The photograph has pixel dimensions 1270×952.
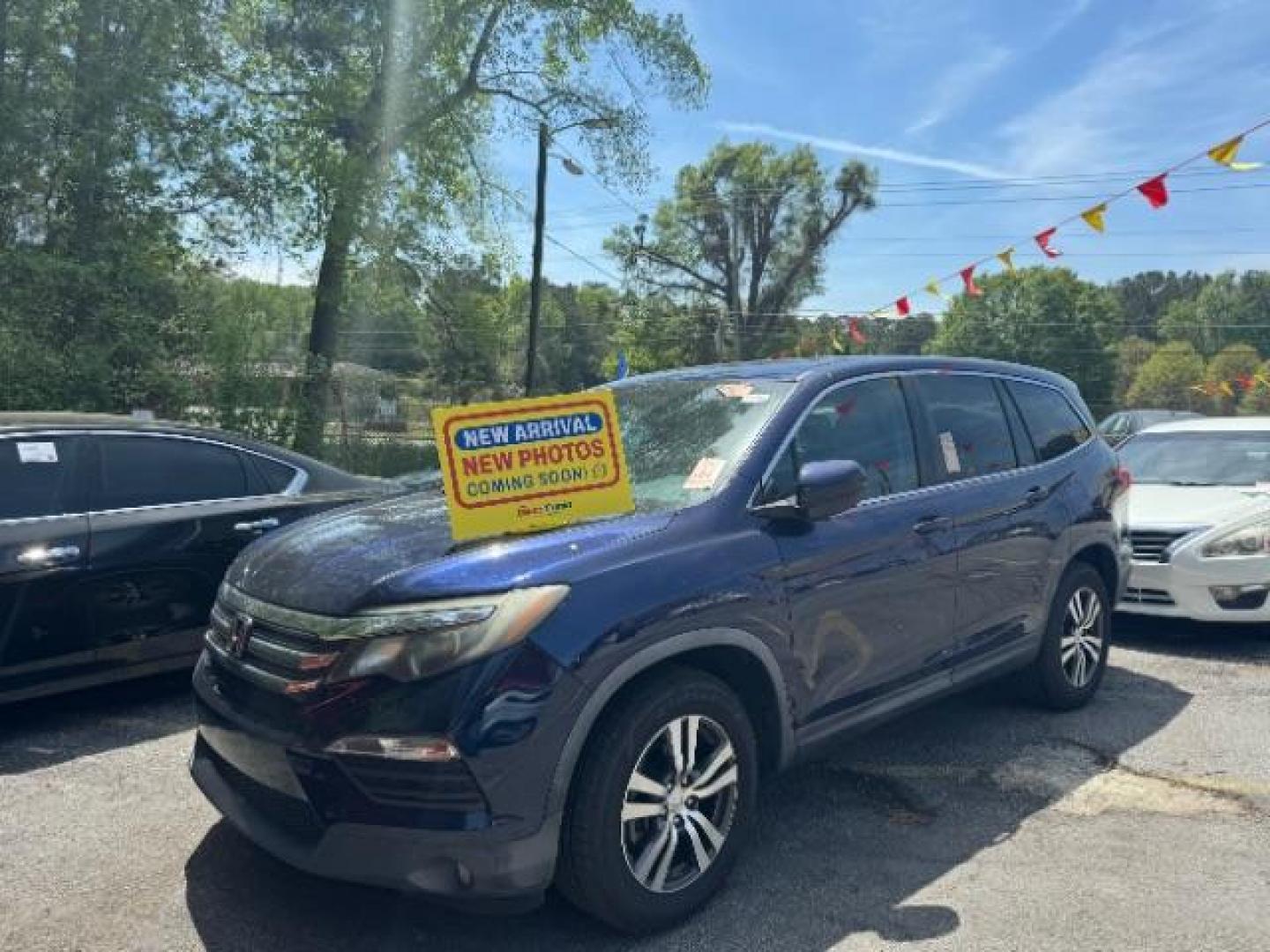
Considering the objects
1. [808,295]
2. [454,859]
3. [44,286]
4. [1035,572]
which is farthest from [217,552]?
[808,295]

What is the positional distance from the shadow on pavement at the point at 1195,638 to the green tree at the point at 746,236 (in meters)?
40.3

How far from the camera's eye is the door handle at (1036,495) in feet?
15.1

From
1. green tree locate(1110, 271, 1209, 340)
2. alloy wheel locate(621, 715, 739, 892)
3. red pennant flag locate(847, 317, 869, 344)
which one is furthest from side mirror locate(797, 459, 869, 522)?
green tree locate(1110, 271, 1209, 340)

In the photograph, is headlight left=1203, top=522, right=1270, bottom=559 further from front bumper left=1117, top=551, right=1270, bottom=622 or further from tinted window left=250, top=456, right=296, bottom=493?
tinted window left=250, top=456, right=296, bottom=493

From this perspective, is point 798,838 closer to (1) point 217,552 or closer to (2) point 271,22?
(1) point 217,552

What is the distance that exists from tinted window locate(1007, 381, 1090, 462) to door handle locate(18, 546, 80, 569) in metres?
4.47

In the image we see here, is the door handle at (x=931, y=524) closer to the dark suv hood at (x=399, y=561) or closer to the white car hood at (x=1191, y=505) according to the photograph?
the dark suv hood at (x=399, y=561)

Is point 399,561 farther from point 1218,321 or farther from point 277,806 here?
point 1218,321

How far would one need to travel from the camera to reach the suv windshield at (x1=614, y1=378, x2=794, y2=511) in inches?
135

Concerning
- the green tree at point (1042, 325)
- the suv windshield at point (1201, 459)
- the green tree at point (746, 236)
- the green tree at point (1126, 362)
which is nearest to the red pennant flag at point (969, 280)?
the suv windshield at point (1201, 459)

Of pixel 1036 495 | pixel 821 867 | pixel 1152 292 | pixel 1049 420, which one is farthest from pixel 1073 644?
pixel 1152 292

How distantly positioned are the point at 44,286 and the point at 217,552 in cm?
779

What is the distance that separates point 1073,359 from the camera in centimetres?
6388

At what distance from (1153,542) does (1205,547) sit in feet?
0.98
